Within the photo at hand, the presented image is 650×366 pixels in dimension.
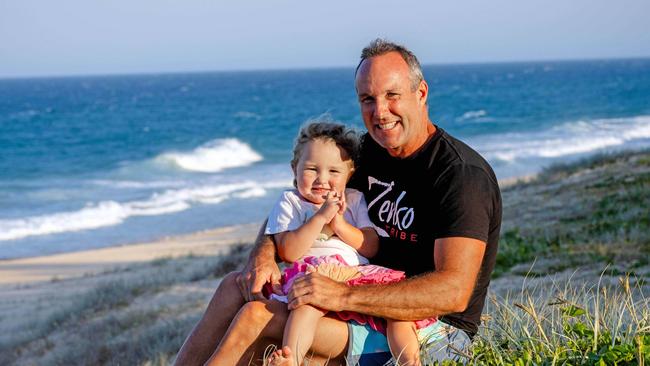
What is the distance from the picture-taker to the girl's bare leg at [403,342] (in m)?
3.88

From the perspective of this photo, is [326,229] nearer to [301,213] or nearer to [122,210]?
[301,213]

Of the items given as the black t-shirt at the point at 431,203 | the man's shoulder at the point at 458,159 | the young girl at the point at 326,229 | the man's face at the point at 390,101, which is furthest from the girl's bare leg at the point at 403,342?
the man's face at the point at 390,101

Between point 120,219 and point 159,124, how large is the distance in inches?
1624

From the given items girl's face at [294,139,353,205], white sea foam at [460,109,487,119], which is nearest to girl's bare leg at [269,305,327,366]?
girl's face at [294,139,353,205]

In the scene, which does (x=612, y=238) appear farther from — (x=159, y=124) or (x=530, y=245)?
(x=159, y=124)

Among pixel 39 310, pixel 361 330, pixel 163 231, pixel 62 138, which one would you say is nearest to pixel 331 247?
pixel 361 330

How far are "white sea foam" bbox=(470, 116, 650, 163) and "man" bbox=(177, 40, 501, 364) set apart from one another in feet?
102

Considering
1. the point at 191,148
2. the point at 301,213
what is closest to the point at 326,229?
the point at 301,213

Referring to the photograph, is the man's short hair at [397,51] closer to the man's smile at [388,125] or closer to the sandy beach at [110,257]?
the man's smile at [388,125]

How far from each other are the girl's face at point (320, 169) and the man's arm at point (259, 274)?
36cm

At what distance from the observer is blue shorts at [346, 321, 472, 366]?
404cm

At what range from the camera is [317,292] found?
3.88 metres

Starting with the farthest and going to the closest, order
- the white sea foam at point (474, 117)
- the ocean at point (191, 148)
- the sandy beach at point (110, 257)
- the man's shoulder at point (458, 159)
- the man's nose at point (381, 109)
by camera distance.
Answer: the white sea foam at point (474, 117), the ocean at point (191, 148), the sandy beach at point (110, 257), the man's nose at point (381, 109), the man's shoulder at point (458, 159)

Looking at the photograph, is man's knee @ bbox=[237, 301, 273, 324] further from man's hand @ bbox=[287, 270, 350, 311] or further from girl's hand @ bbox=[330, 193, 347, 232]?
girl's hand @ bbox=[330, 193, 347, 232]
